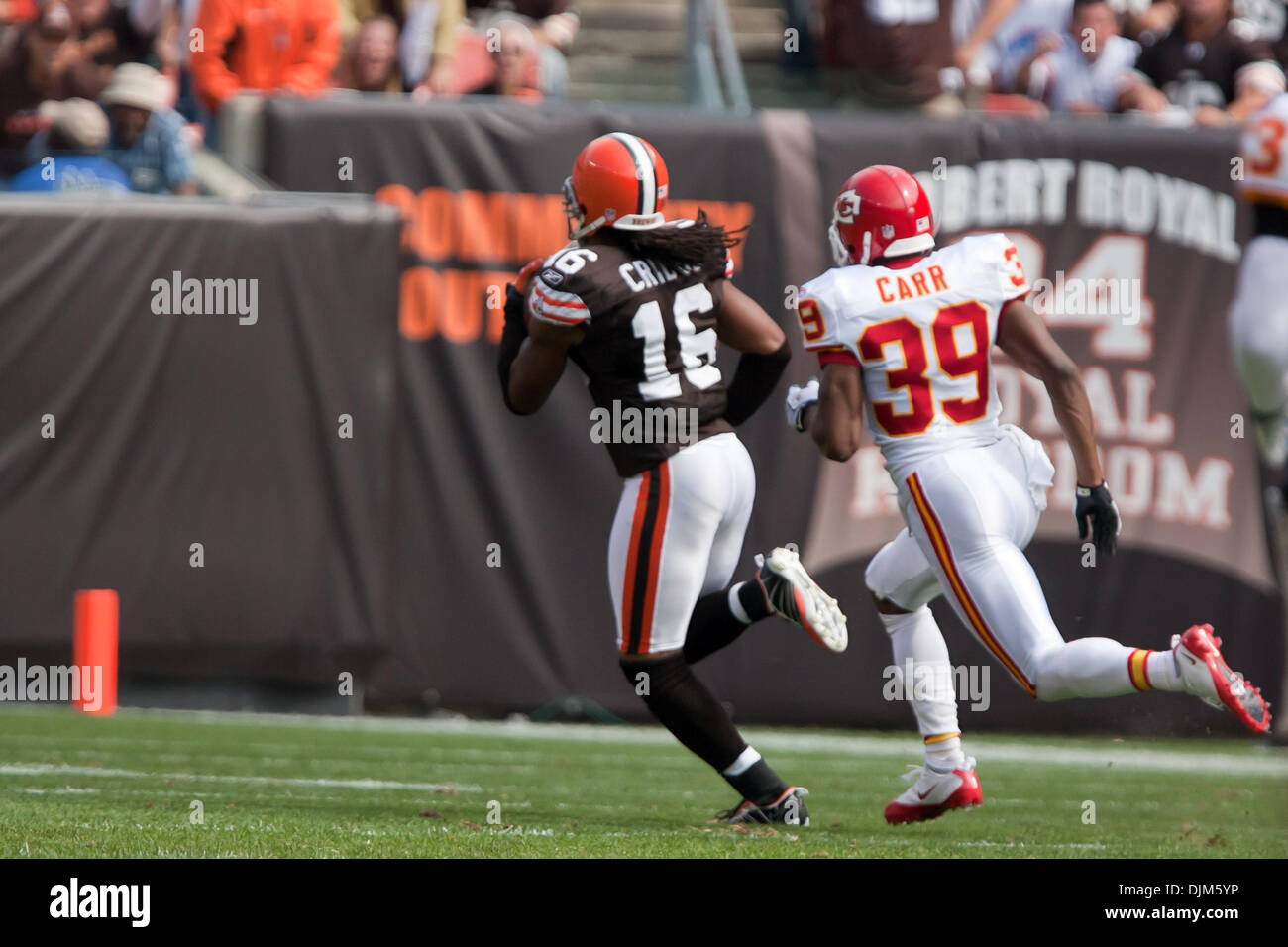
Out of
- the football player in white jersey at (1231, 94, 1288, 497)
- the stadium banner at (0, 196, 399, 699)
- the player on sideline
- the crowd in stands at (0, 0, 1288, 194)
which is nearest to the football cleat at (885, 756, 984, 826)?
the player on sideline

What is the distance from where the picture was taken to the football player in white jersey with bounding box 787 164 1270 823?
5.20 metres

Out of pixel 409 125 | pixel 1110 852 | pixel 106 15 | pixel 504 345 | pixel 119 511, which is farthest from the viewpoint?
pixel 106 15

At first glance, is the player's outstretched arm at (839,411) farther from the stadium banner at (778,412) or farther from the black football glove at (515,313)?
the stadium banner at (778,412)

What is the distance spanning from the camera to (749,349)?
5738mm

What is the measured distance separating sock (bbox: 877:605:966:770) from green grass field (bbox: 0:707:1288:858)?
0.25m

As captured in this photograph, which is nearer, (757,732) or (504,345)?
(504,345)

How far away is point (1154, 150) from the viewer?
9883mm

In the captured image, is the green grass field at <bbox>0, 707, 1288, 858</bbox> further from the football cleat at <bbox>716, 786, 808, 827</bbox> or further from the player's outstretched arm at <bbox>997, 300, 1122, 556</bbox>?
the player's outstretched arm at <bbox>997, 300, 1122, 556</bbox>

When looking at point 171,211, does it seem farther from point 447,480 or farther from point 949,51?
point 949,51

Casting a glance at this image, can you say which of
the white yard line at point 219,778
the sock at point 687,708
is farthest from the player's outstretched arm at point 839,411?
the white yard line at point 219,778

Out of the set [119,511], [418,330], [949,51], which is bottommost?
[119,511]

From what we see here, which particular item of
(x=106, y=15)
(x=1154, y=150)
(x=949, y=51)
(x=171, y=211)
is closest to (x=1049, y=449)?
(x=1154, y=150)

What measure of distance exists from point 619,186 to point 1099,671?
1.92 metres

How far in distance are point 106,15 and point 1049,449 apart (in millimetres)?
5681
